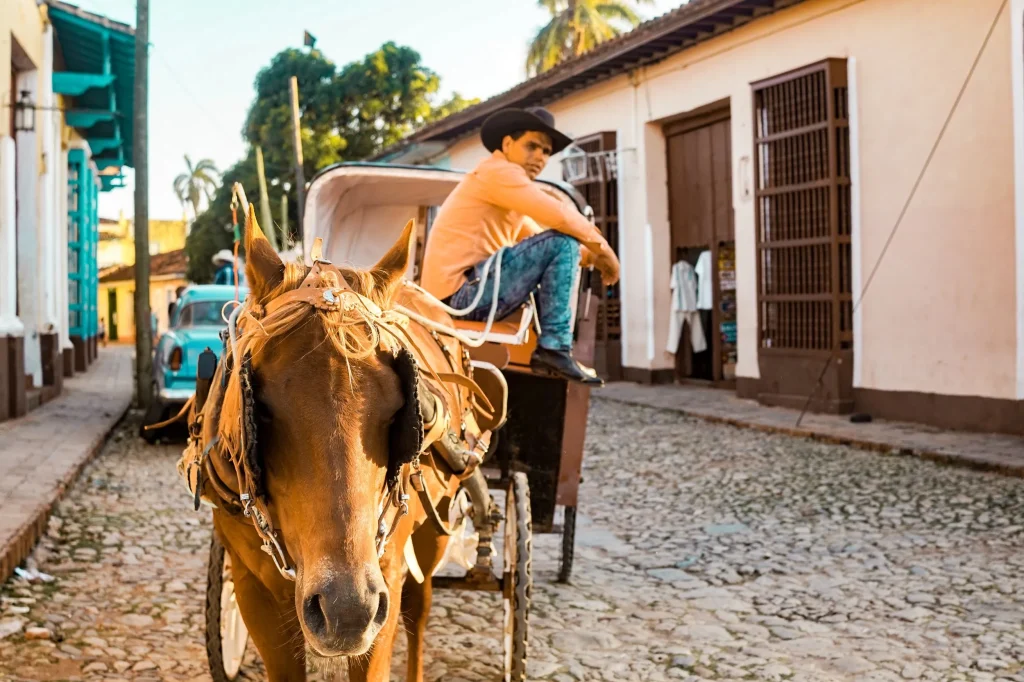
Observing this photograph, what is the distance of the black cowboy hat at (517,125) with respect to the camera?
509 centimetres

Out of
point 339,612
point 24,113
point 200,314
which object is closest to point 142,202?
point 24,113

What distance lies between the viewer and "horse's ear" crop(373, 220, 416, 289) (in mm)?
2873

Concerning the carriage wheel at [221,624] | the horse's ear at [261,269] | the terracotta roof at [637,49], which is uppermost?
the terracotta roof at [637,49]

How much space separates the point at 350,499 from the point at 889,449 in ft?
28.7

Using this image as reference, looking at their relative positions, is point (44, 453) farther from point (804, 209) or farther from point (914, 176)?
point (914, 176)

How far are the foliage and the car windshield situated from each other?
20264 mm

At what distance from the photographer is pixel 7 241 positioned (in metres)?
11.9

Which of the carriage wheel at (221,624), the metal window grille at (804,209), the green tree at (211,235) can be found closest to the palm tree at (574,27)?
the green tree at (211,235)

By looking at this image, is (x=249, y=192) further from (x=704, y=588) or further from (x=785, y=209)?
(x=704, y=588)

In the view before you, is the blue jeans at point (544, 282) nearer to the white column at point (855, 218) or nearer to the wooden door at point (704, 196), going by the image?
the white column at point (855, 218)

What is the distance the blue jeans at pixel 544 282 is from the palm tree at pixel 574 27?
936 inches

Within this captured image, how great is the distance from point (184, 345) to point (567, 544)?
22.9 ft

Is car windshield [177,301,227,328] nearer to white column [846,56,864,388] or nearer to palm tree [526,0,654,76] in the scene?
white column [846,56,864,388]

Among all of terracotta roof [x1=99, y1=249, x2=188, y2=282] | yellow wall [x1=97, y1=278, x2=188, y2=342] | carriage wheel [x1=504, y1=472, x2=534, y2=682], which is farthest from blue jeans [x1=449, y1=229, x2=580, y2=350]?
yellow wall [x1=97, y1=278, x2=188, y2=342]
